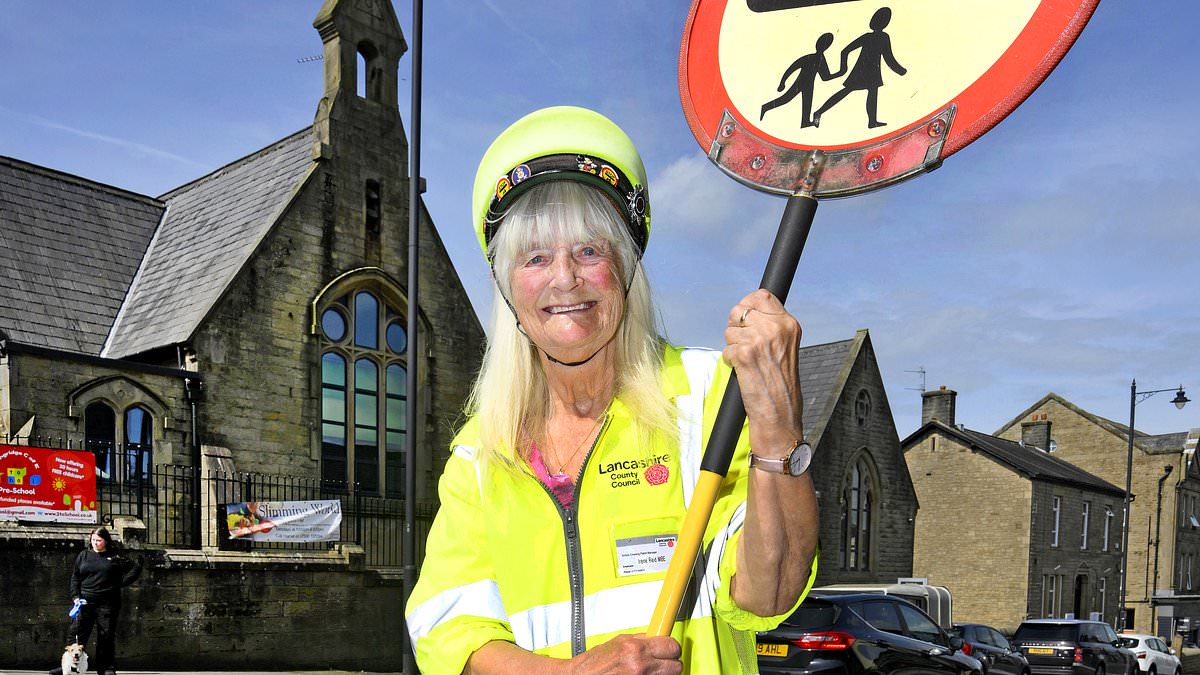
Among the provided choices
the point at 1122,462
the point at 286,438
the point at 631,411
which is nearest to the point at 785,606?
the point at 631,411

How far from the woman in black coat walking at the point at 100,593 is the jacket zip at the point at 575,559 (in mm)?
12063

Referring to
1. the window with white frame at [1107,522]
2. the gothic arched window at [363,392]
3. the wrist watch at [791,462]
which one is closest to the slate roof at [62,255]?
the gothic arched window at [363,392]

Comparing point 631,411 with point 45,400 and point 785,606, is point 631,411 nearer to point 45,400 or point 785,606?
point 785,606

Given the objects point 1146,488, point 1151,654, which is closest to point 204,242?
point 1151,654

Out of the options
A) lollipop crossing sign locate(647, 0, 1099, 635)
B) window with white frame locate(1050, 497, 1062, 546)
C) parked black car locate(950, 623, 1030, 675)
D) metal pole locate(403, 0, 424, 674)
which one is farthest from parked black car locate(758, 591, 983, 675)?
window with white frame locate(1050, 497, 1062, 546)

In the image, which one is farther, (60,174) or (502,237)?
(60,174)

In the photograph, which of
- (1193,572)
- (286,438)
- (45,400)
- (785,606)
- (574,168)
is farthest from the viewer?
(1193,572)

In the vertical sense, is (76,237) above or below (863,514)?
above

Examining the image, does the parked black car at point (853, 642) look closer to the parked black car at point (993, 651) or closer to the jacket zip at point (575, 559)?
the parked black car at point (993, 651)

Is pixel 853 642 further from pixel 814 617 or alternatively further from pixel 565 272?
pixel 565 272

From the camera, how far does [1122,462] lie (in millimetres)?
50000

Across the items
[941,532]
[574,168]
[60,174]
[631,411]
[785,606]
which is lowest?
[941,532]

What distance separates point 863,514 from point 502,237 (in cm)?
3206

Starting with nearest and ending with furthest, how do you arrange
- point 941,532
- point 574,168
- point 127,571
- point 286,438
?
point 574,168, point 127,571, point 286,438, point 941,532
